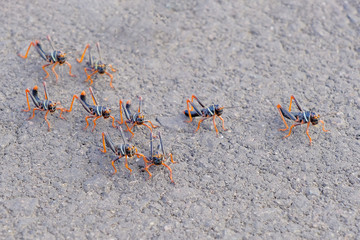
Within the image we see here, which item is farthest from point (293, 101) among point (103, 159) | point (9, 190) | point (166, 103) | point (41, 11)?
point (41, 11)

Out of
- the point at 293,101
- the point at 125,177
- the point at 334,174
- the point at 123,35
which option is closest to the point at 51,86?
the point at 123,35

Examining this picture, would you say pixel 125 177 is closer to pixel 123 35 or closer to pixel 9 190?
pixel 9 190

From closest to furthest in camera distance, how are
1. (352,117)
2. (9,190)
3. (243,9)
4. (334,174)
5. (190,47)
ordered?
1. (9,190)
2. (334,174)
3. (352,117)
4. (190,47)
5. (243,9)

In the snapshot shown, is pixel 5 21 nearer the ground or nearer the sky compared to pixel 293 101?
nearer the ground

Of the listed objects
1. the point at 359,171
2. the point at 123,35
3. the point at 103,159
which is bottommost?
the point at 103,159

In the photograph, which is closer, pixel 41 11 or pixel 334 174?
pixel 334 174

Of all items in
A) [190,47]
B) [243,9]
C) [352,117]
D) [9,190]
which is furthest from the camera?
[243,9]
